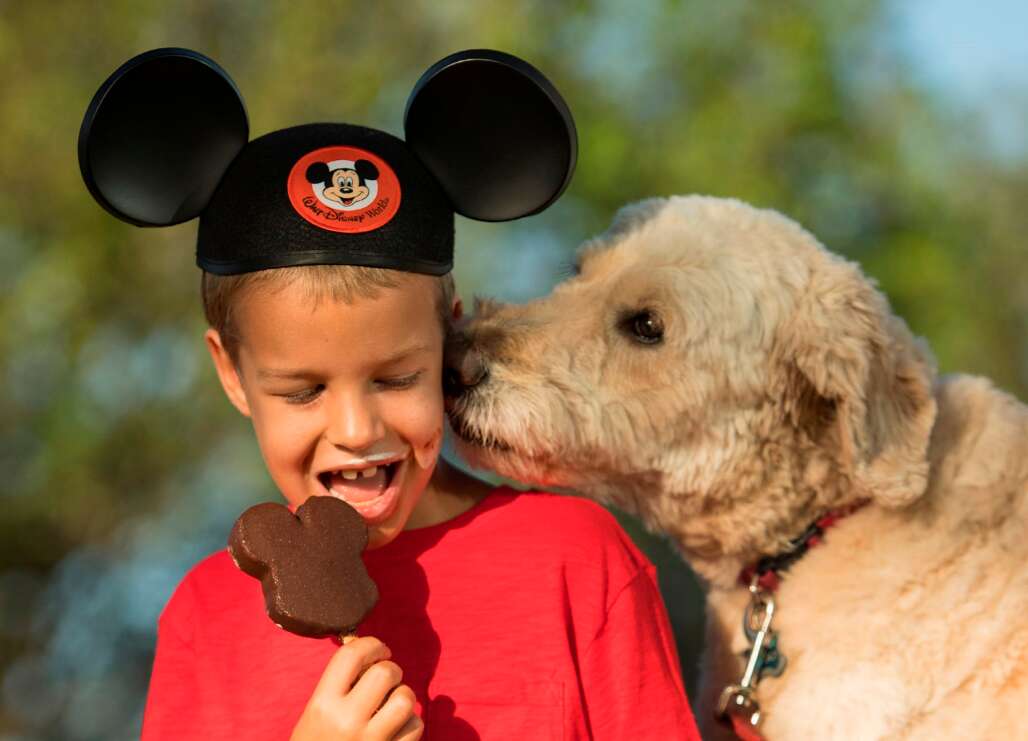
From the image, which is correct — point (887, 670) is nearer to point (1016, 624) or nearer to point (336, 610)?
point (1016, 624)

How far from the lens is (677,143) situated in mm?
6680

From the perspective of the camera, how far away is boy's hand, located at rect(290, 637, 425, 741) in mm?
1748

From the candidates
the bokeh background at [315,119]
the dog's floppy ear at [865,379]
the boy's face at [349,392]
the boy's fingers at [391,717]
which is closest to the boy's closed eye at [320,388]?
the boy's face at [349,392]

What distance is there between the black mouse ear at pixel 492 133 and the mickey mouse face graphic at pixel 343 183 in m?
0.18

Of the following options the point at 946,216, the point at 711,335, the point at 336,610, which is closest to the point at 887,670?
the point at 711,335

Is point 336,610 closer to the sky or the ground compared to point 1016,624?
closer to the ground

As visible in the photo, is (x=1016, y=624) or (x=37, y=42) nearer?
(x=1016, y=624)

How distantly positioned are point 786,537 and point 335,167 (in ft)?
3.98

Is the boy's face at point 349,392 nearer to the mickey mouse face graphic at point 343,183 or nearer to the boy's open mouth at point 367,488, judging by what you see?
the boy's open mouth at point 367,488

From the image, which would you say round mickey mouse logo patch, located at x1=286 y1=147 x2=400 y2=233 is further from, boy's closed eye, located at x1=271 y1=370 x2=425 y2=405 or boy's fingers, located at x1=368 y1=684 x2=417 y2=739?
boy's fingers, located at x1=368 y1=684 x2=417 y2=739

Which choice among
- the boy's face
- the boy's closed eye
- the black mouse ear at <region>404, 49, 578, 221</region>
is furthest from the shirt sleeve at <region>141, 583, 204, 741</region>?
the black mouse ear at <region>404, 49, 578, 221</region>

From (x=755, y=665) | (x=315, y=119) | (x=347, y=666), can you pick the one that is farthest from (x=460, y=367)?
(x=315, y=119)

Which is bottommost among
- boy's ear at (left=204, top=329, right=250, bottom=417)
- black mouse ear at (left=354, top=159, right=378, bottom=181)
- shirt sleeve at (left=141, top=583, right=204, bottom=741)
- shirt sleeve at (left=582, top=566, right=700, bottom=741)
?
shirt sleeve at (left=141, top=583, right=204, bottom=741)

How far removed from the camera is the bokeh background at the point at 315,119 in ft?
17.7
